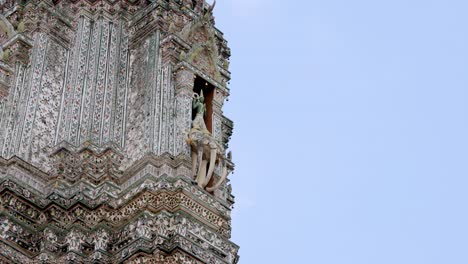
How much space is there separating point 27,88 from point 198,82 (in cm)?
311

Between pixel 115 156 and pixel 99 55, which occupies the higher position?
pixel 99 55

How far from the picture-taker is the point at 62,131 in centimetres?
1730

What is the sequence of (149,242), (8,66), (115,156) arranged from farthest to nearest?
(8,66) < (115,156) < (149,242)

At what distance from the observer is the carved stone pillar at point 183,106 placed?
16.9 m

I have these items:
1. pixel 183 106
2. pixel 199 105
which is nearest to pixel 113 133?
pixel 183 106

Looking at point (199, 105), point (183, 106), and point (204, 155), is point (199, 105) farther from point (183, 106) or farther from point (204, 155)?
point (204, 155)

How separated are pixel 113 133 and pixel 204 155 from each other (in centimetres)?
169

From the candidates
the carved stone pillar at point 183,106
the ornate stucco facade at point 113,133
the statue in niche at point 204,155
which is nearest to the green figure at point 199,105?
the ornate stucco facade at point 113,133

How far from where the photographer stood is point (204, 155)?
17.0m

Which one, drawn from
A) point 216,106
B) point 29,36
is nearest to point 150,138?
point 216,106

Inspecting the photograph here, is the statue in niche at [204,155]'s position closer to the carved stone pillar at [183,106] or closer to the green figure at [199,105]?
the carved stone pillar at [183,106]

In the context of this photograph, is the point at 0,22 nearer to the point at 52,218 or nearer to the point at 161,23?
the point at 161,23

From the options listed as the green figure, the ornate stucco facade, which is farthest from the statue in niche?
the green figure

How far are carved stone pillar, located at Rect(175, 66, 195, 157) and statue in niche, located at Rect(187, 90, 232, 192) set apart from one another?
0.39ft
